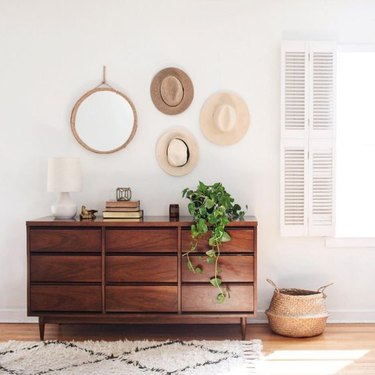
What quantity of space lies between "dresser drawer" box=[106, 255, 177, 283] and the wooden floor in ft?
1.50

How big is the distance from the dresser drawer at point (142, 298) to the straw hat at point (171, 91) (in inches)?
54.0

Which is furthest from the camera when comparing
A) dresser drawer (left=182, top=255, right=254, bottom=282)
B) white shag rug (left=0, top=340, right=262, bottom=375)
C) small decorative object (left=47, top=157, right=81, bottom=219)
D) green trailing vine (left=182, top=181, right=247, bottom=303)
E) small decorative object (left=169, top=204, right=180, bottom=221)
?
small decorative object (left=169, top=204, right=180, bottom=221)

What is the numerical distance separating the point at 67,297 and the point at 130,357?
0.64 meters

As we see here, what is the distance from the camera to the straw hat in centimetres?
401

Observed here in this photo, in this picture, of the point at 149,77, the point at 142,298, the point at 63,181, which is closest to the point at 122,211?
the point at 63,181

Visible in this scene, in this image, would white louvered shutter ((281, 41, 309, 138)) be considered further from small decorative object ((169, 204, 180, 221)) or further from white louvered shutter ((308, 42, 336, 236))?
small decorative object ((169, 204, 180, 221))

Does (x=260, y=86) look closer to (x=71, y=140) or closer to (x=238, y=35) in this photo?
(x=238, y=35)

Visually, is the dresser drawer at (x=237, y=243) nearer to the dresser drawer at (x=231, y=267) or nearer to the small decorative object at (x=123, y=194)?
the dresser drawer at (x=231, y=267)

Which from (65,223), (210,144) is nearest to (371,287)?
(210,144)

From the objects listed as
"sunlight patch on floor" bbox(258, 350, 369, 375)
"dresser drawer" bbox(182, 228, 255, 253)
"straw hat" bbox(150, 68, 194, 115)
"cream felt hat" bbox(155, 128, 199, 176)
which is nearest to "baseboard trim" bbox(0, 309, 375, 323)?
"sunlight patch on floor" bbox(258, 350, 369, 375)

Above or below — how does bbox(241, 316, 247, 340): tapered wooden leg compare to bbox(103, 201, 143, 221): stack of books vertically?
below

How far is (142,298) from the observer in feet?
11.7

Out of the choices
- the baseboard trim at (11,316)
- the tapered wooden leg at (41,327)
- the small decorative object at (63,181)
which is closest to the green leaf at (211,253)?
the small decorative object at (63,181)

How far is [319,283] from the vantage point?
161 inches
